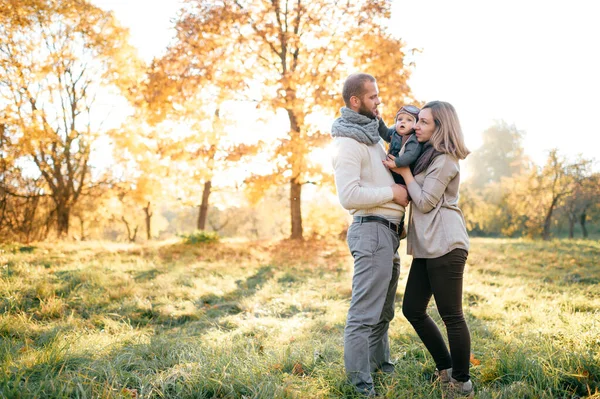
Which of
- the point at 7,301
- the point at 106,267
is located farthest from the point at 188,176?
the point at 7,301

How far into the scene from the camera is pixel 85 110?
1382 centimetres

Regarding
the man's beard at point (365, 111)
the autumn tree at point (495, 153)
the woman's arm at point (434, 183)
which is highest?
the autumn tree at point (495, 153)

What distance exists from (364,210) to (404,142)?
23.3 inches

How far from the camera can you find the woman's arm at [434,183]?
2.70m

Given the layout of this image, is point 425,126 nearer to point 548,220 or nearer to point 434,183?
point 434,183

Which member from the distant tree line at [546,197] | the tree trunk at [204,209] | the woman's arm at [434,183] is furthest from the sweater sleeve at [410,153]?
the distant tree line at [546,197]

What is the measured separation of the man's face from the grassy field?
183 centimetres

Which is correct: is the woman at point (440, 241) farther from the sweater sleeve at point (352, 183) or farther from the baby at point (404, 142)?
the sweater sleeve at point (352, 183)

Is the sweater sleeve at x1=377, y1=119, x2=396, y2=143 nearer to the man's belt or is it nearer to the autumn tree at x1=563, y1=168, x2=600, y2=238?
the man's belt

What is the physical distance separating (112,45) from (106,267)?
827 cm

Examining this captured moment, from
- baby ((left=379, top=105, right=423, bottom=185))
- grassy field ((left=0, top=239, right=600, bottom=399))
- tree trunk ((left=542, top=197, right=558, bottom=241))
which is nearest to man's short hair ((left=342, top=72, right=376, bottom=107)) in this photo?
baby ((left=379, top=105, right=423, bottom=185))

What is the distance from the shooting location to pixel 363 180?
2.92 metres

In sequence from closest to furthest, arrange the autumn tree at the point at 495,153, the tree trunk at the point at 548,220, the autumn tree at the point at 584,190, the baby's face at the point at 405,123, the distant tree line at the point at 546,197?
the baby's face at the point at 405,123, the autumn tree at the point at 584,190, the distant tree line at the point at 546,197, the tree trunk at the point at 548,220, the autumn tree at the point at 495,153

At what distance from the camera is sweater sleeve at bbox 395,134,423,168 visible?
2.79m
